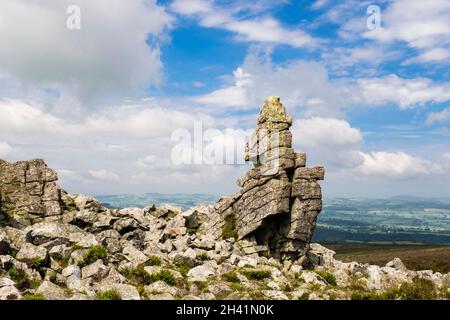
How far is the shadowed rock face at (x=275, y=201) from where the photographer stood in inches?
2072

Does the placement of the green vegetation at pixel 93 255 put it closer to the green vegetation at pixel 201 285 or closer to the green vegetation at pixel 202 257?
the green vegetation at pixel 201 285

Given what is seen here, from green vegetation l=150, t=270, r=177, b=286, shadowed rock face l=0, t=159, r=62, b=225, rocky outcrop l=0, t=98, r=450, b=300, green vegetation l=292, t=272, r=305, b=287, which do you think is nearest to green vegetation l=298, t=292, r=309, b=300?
rocky outcrop l=0, t=98, r=450, b=300

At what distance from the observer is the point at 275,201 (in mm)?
52312

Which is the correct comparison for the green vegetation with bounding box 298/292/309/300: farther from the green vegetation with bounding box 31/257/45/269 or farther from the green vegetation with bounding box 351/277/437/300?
the green vegetation with bounding box 31/257/45/269

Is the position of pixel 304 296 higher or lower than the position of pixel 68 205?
lower

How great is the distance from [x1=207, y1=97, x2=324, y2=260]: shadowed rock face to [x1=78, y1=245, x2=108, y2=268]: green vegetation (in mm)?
23034

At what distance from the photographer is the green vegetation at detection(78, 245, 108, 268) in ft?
99.2

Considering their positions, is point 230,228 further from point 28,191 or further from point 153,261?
point 28,191

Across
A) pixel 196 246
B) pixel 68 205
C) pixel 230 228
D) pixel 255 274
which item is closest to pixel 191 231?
pixel 230 228

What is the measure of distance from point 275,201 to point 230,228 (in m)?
6.99

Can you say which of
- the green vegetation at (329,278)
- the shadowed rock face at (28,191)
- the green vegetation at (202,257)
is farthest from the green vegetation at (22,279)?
the green vegetation at (329,278)
